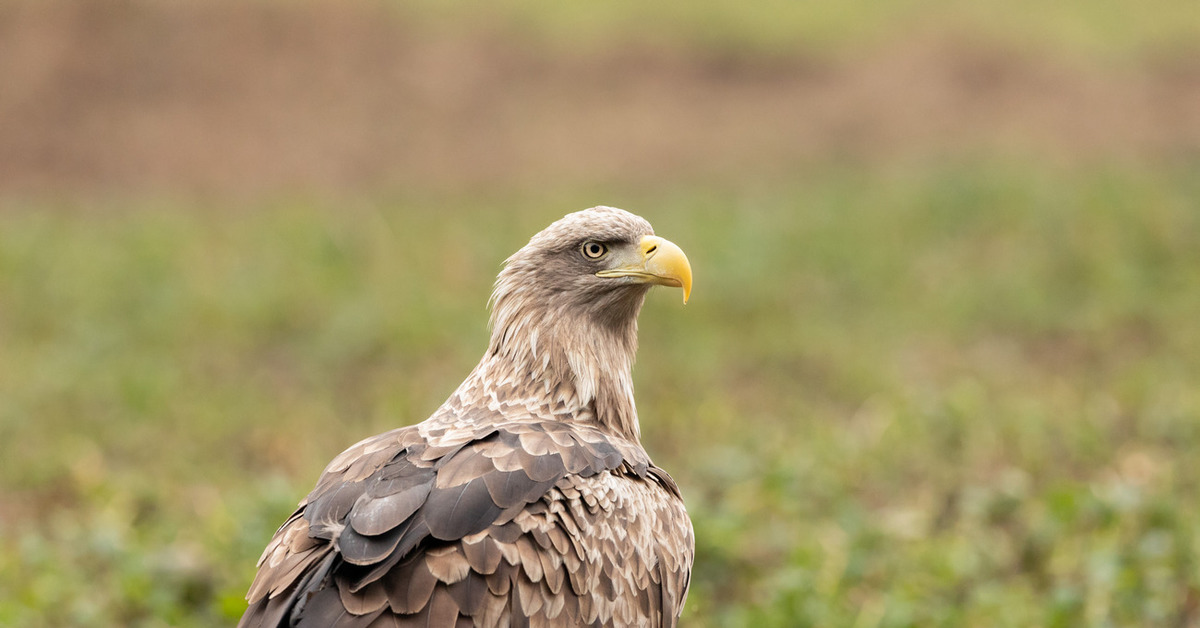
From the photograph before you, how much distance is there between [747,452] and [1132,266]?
542 cm

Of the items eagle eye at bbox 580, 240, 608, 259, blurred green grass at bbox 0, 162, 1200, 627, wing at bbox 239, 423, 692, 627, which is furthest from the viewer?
blurred green grass at bbox 0, 162, 1200, 627

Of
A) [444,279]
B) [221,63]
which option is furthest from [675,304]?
[221,63]

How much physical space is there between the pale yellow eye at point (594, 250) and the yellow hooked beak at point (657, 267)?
2.6 inches

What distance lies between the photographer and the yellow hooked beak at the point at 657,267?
13.4ft

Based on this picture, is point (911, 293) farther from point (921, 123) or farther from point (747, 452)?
point (921, 123)

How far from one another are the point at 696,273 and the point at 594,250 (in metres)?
6.75

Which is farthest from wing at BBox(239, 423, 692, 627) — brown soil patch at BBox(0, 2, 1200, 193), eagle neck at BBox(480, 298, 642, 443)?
brown soil patch at BBox(0, 2, 1200, 193)

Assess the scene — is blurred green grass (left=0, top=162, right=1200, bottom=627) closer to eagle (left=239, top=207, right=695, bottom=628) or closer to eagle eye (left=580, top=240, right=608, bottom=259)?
Answer: eagle (left=239, top=207, right=695, bottom=628)

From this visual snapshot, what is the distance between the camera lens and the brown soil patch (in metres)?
16.2

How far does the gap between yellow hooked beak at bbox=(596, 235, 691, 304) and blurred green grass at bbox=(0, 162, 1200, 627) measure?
160cm

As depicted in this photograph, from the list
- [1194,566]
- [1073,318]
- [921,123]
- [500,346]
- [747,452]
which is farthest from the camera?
[921,123]

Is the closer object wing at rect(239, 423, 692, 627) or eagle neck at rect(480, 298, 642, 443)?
wing at rect(239, 423, 692, 627)

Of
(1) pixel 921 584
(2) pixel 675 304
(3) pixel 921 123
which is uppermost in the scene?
(3) pixel 921 123

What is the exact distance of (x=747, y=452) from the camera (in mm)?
7195
